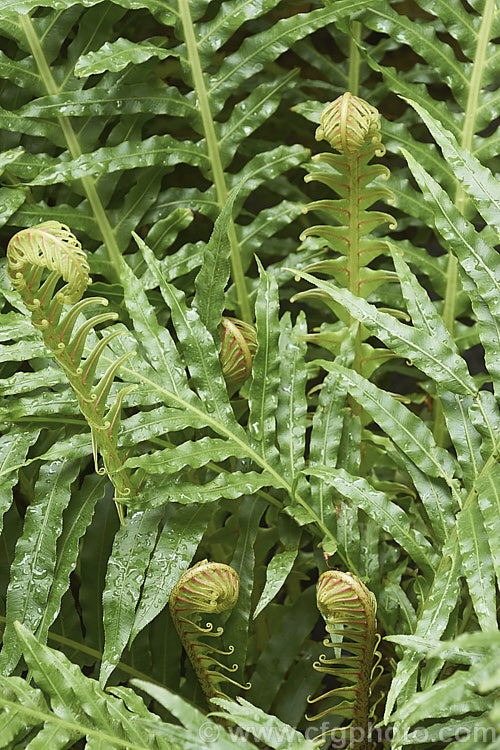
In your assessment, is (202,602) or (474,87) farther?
(474,87)

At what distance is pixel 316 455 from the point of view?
0.76 meters

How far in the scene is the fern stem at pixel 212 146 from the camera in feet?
2.90

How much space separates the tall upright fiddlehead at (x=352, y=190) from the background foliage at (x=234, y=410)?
14mm

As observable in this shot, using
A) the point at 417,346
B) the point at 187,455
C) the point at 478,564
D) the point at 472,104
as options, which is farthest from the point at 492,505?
the point at 472,104

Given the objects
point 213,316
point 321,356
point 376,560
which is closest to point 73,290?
point 213,316

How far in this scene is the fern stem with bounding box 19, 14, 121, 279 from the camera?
2.89 feet

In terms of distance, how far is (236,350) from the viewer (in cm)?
77

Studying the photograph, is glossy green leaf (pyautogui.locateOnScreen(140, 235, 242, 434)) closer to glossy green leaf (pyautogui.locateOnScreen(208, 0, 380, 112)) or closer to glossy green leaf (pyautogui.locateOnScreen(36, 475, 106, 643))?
glossy green leaf (pyautogui.locateOnScreen(36, 475, 106, 643))

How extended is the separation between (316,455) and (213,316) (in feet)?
0.58

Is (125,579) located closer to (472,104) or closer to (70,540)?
(70,540)

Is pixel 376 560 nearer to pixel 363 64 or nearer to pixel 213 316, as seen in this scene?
pixel 213 316

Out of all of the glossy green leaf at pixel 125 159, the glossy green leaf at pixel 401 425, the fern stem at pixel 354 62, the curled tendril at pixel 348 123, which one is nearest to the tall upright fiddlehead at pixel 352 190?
the curled tendril at pixel 348 123

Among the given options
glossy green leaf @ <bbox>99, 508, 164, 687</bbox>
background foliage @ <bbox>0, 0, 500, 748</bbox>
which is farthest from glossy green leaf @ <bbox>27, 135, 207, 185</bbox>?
glossy green leaf @ <bbox>99, 508, 164, 687</bbox>

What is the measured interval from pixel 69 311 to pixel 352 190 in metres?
0.31
